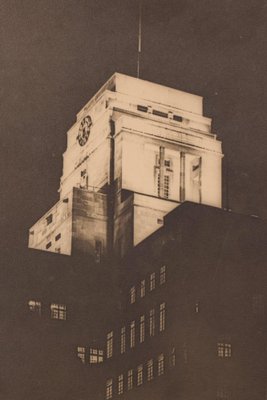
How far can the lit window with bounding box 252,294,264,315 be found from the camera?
6656 cm

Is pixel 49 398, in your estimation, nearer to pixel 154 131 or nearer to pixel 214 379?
pixel 214 379

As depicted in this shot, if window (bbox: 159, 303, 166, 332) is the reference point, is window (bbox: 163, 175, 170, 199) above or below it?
above

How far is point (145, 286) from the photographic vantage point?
7012cm

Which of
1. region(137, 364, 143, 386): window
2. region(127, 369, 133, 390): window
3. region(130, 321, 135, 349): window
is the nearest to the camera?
region(137, 364, 143, 386): window

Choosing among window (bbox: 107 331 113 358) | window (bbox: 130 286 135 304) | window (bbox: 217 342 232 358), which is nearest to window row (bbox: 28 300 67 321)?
window (bbox: 107 331 113 358)

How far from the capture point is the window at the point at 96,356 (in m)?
68.9

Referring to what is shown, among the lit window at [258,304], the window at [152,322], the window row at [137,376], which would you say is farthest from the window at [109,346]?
the lit window at [258,304]

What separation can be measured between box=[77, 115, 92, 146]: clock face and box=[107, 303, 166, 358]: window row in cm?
2087

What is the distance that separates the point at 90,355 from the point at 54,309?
4066 millimetres

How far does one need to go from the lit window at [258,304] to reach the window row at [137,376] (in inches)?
249

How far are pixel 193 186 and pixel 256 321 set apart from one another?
20.5 m

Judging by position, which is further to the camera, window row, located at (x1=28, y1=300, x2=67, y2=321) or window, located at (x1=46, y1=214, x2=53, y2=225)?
window, located at (x1=46, y1=214, x2=53, y2=225)

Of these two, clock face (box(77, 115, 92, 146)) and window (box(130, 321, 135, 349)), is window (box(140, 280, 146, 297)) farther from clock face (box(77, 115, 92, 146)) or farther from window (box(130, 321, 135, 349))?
clock face (box(77, 115, 92, 146))

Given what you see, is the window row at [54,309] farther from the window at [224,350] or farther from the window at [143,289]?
the window at [224,350]
